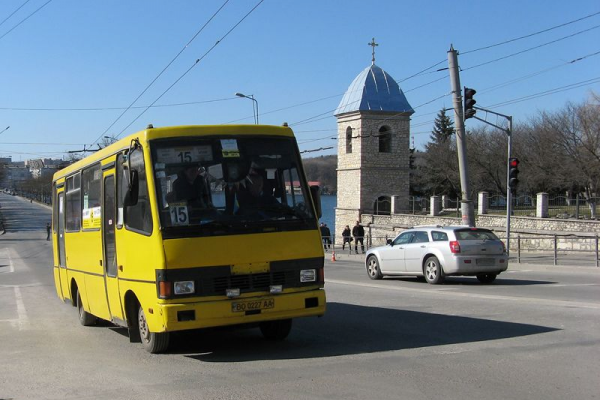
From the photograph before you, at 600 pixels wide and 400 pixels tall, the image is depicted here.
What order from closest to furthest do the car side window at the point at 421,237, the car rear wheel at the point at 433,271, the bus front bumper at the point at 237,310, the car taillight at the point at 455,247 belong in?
the bus front bumper at the point at 237,310
the car taillight at the point at 455,247
the car rear wheel at the point at 433,271
the car side window at the point at 421,237

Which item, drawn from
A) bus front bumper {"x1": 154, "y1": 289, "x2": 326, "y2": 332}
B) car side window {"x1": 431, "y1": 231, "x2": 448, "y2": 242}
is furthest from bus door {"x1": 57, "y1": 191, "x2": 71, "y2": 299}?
car side window {"x1": 431, "y1": 231, "x2": 448, "y2": 242}

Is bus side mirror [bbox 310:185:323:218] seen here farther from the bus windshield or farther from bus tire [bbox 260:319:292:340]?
bus tire [bbox 260:319:292:340]

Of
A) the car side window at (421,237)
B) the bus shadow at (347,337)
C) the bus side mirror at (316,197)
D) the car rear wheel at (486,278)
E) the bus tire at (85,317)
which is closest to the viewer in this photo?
the bus shadow at (347,337)

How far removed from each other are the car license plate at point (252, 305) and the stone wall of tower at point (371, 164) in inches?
1877

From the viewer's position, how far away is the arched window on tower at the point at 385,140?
5662 cm

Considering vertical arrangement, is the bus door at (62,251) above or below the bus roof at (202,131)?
below

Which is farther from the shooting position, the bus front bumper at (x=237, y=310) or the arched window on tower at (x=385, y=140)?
the arched window on tower at (x=385, y=140)

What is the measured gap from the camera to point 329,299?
13742mm

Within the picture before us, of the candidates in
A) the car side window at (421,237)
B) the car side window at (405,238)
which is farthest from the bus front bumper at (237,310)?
the car side window at (405,238)

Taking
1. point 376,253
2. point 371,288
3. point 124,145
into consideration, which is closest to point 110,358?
point 124,145

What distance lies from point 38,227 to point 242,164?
A: 89681mm

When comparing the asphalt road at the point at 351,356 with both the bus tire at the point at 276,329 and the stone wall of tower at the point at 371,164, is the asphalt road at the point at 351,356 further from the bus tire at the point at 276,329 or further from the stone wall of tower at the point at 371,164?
the stone wall of tower at the point at 371,164

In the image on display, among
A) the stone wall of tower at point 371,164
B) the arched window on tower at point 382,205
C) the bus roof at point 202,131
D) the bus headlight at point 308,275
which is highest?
the stone wall of tower at point 371,164

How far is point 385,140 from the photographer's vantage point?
57281mm
